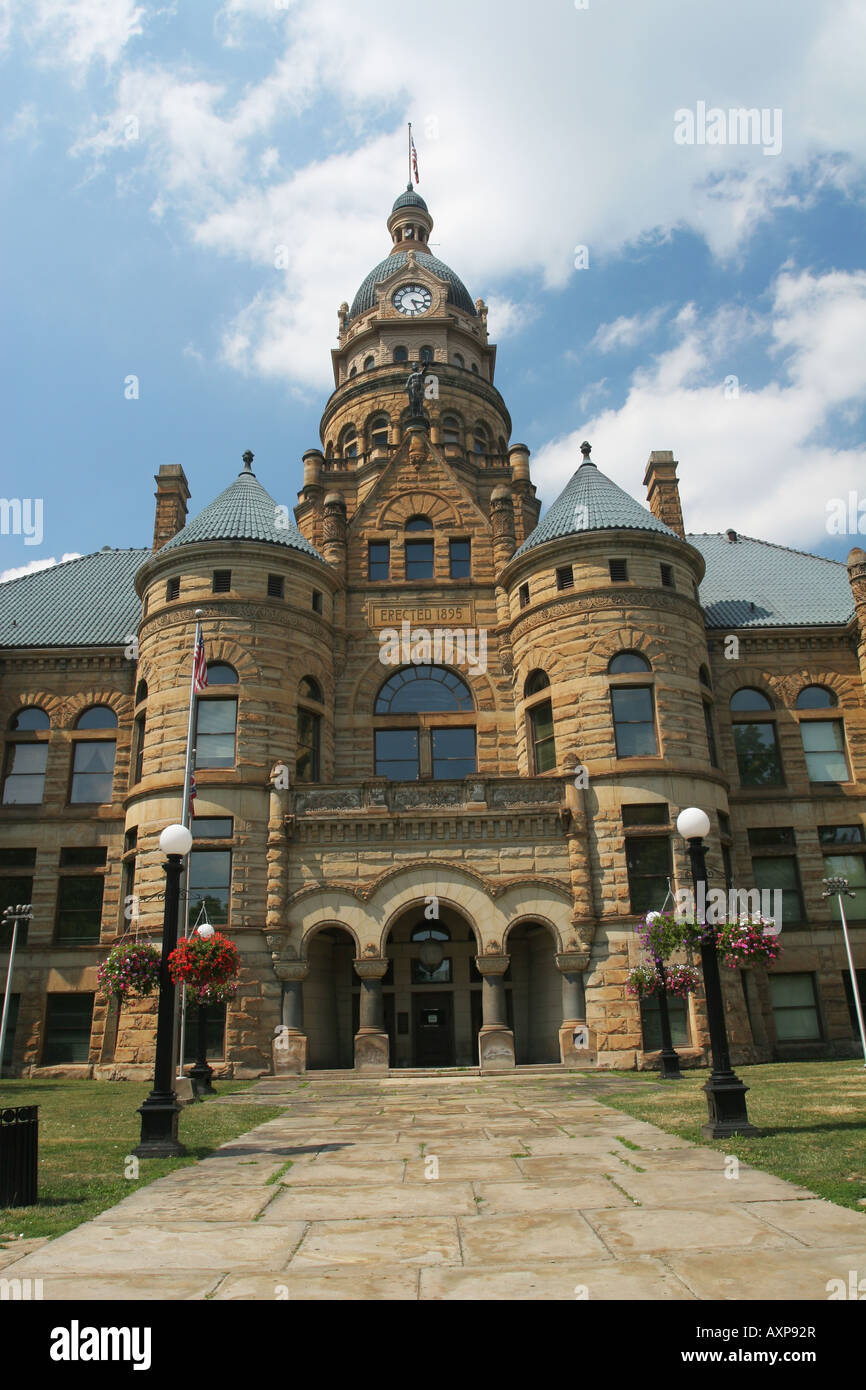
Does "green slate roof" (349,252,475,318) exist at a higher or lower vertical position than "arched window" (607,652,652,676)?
higher

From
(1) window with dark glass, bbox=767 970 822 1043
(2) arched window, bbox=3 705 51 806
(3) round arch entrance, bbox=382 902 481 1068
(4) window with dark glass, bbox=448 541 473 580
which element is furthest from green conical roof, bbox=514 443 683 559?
(2) arched window, bbox=3 705 51 806

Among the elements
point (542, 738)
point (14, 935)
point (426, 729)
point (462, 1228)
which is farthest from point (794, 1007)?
point (462, 1228)

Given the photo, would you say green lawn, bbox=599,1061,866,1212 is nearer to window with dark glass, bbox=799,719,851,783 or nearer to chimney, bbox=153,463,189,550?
window with dark glass, bbox=799,719,851,783

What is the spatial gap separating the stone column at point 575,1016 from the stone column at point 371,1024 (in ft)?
16.0

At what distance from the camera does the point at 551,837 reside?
27.2 m

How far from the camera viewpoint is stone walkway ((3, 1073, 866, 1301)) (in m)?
6.14

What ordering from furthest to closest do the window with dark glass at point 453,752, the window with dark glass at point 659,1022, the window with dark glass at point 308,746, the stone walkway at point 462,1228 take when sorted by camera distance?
the window with dark glass at point 453,752 < the window with dark glass at point 308,746 < the window with dark glass at point 659,1022 < the stone walkway at point 462,1228

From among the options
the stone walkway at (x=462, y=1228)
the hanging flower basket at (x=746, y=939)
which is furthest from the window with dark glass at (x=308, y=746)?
the stone walkway at (x=462, y=1228)

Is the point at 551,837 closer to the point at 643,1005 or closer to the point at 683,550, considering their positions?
the point at 643,1005

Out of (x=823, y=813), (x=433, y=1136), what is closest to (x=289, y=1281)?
(x=433, y=1136)

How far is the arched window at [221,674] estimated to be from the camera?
28828mm

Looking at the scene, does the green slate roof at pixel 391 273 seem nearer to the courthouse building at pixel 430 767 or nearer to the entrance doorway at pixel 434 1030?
the courthouse building at pixel 430 767

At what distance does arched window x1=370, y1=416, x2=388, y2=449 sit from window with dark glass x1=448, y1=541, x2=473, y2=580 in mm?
10342
